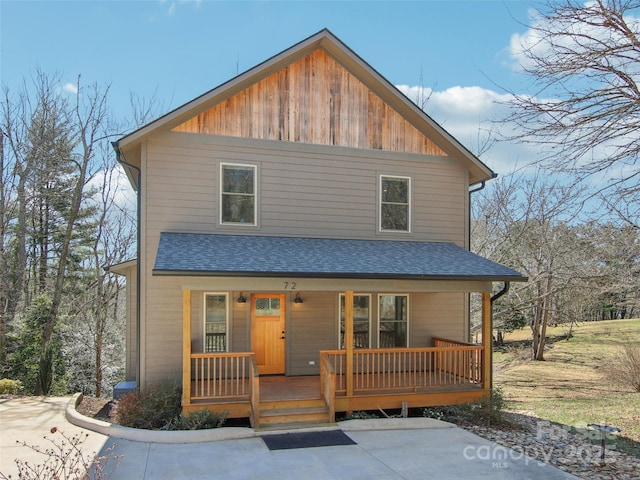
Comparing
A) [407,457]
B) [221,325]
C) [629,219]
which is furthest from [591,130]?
[221,325]

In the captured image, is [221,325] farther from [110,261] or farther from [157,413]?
[110,261]

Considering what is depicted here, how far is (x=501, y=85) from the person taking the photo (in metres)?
6.85

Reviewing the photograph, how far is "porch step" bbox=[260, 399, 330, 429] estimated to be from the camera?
8750 millimetres

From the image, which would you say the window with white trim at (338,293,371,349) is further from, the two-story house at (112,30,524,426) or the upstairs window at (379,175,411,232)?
the upstairs window at (379,175,411,232)

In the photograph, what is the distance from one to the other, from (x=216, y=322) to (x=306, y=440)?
147 inches

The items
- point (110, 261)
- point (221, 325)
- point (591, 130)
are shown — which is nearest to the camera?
point (591, 130)

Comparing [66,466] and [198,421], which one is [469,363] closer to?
[198,421]

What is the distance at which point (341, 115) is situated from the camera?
11992 mm

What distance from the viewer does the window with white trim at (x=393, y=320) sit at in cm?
1206

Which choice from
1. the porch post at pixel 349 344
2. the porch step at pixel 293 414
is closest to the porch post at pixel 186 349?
the porch step at pixel 293 414

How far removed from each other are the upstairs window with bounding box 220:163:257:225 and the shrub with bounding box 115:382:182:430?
12.7ft

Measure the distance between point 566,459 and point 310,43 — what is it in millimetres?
9639

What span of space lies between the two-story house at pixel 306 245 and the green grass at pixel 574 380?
2.80 meters

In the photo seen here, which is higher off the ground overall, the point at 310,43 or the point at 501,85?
the point at 310,43
